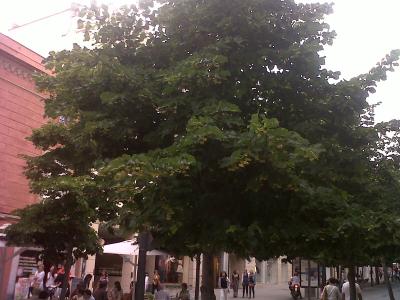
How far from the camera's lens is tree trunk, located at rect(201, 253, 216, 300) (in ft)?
24.8

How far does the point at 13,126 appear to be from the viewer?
17.2 meters

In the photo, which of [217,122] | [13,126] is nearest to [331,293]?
[217,122]

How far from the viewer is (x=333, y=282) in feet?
42.9

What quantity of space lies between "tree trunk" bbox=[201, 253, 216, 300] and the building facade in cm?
1039

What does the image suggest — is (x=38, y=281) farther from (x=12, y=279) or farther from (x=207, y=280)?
(x=207, y=280)

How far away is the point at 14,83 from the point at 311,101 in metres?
13.3

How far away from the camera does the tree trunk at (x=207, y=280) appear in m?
7.55

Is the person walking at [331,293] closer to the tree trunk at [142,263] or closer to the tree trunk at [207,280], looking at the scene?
the tree trunk at [207,280]

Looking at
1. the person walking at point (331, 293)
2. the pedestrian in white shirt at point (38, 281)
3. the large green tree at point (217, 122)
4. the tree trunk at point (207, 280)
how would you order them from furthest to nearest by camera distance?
the pedestrian in white shirt at point (38, 281)
the person walking at point (331, 293)
the tree trunk at point (207, 280)
the large green tree at point (217, 122)

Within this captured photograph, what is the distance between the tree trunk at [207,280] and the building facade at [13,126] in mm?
Result: 10393

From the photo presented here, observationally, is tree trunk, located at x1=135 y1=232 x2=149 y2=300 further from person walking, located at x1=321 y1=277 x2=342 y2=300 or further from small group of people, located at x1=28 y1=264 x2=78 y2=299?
small group of people, located at x1=28 y1=264 x2=78 y2=299

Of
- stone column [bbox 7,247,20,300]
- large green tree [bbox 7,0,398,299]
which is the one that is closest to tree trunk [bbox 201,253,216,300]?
large green tree [bbox 7,0,398,299]

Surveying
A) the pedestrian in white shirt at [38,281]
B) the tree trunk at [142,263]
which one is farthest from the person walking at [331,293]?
the pedestrian in white shirt at [38,281]

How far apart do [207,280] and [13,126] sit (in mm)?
12110
